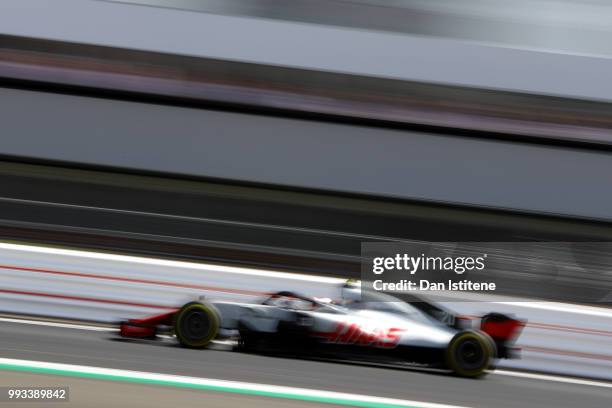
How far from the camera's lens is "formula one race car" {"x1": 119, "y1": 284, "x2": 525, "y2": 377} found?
5.55 meters

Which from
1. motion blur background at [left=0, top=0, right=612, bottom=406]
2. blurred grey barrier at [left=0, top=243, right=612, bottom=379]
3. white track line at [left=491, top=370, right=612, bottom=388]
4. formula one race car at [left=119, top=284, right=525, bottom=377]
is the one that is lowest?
white track line at [left=491, top=370, right=612, bottom=388]

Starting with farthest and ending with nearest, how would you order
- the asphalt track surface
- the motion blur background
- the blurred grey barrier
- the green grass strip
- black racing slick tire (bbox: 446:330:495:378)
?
1. the motion blur background
2. the blurred grey barrier
3. black racing slick tire (bbox: 446:330:495:378)
4. the asphalt track surface
5. the green grass strip

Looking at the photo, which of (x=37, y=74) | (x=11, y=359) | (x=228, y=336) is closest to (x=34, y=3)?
(x=37, y=74)

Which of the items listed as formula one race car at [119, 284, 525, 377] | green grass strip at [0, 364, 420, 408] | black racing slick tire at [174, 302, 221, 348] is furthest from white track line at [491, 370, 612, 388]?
green grass strip at [0, 364, 420, 408]

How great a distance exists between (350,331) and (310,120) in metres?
4.79

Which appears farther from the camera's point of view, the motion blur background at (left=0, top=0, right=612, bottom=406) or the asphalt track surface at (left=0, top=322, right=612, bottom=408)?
the motion blur background at (left=0, top=0, right=612, bottom=406)

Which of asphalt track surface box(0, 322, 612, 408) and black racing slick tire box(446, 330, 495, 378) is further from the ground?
black racing slick tire box(446, 330, 495, 378)

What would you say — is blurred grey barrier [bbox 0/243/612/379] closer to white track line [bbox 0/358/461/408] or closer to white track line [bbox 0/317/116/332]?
white track line [bbox 0/317/116/332]

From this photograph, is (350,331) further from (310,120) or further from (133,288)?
(310,120)

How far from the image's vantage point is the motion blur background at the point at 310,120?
9625mm

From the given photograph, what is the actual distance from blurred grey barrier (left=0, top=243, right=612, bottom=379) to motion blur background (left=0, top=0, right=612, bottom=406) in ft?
7.15

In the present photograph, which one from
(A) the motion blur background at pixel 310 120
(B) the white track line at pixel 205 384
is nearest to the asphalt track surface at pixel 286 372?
(B) the white track line at pixel 205 384

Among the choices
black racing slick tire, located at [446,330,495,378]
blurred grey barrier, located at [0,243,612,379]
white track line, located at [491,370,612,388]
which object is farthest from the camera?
blurred grey barrier, located at [0,243,612,379]

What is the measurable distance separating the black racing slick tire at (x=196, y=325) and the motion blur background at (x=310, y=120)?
3.35m
